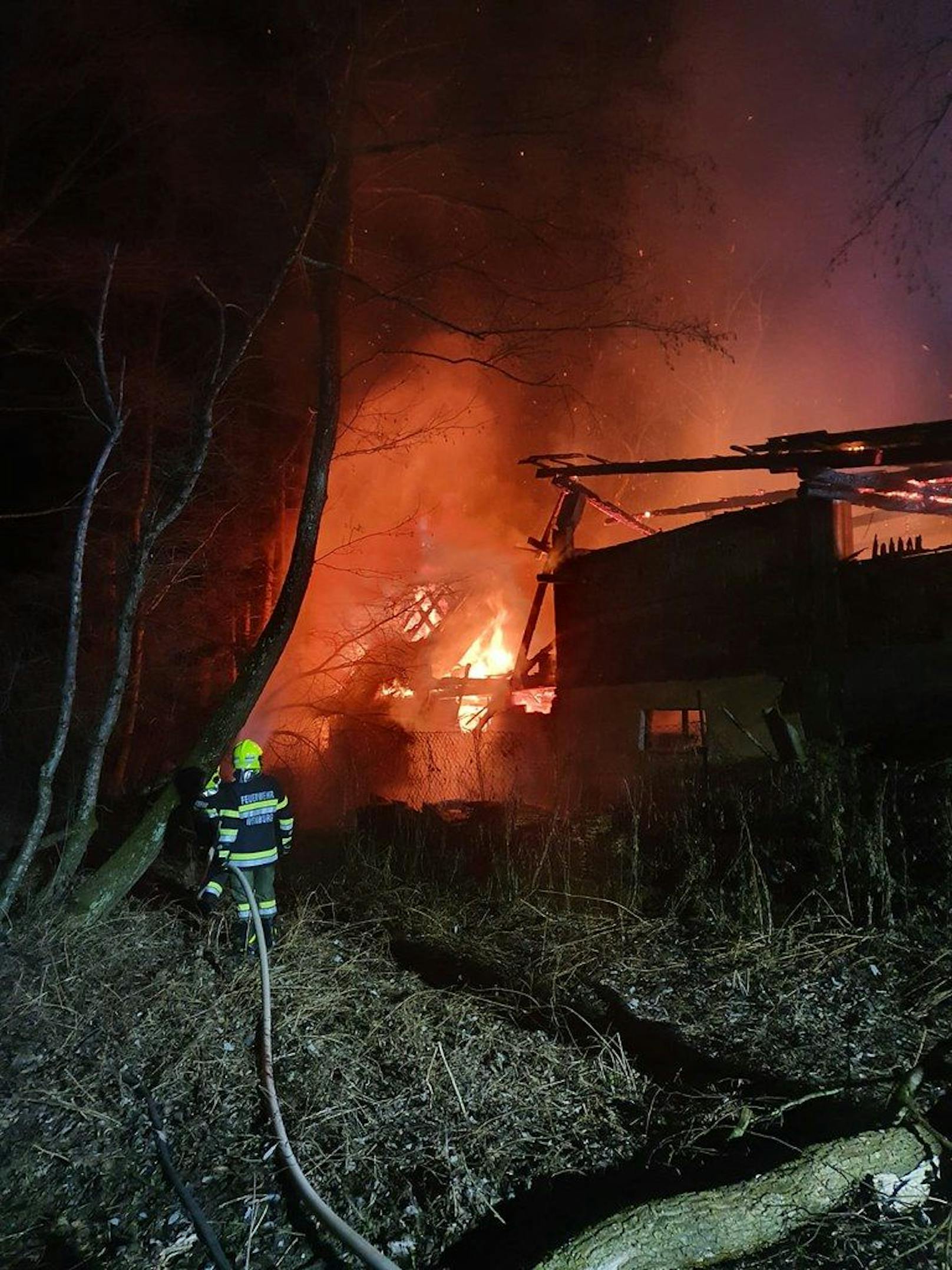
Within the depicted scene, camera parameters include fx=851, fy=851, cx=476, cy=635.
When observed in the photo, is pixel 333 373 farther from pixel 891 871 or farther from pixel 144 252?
pixel 891 871

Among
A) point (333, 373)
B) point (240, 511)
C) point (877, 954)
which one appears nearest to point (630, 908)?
point (877, 954)

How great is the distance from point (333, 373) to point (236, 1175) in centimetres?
701

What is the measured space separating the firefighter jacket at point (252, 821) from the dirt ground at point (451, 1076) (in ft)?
1.85

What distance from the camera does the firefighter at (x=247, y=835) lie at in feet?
20.9

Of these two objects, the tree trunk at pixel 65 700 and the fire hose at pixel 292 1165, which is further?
the tree trunk at pixel 65 700

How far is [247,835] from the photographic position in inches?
261

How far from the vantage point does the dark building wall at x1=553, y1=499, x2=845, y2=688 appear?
10.8 metres

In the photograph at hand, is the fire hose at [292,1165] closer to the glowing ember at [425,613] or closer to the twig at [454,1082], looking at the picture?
the twig at [454,1082]

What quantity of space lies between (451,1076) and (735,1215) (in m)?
1.60

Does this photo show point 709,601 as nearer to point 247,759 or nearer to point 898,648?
point 898,648

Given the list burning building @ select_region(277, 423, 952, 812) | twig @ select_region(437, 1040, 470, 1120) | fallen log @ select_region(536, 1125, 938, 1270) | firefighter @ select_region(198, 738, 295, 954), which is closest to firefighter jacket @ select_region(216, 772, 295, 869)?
firefighter @ select_region(198, 738, 295, 954)

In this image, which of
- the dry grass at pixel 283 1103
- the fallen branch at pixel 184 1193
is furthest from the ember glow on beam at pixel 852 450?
the fallen branch at pixel 184 1193

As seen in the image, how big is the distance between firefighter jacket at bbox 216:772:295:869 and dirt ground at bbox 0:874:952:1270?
562 millimetres

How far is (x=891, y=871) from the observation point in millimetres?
5844
